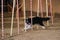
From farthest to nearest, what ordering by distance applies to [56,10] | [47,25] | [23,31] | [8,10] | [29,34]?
[8,10] → [56,10] → [47,25] → [23,31] → [29,34]

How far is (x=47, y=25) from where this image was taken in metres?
5.59

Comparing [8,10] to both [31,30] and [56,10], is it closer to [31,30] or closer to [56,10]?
[56,10]

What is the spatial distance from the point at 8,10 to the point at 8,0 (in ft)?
1.63

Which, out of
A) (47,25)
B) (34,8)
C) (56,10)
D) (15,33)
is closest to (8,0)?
(34,8)

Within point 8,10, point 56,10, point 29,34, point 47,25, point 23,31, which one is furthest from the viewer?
point 8,10

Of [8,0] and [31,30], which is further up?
[8,0]

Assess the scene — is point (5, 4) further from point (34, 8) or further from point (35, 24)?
point (35, 24)

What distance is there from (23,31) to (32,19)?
404 millimetres

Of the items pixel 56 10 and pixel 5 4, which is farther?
pixel 5 4

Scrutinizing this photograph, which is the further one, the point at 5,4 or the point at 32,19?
the point at 5,4

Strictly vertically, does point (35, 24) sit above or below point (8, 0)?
below

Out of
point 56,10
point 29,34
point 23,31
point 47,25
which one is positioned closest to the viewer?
point 29,34

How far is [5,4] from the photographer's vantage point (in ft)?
32.2

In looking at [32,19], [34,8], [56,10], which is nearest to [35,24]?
[32,19]
